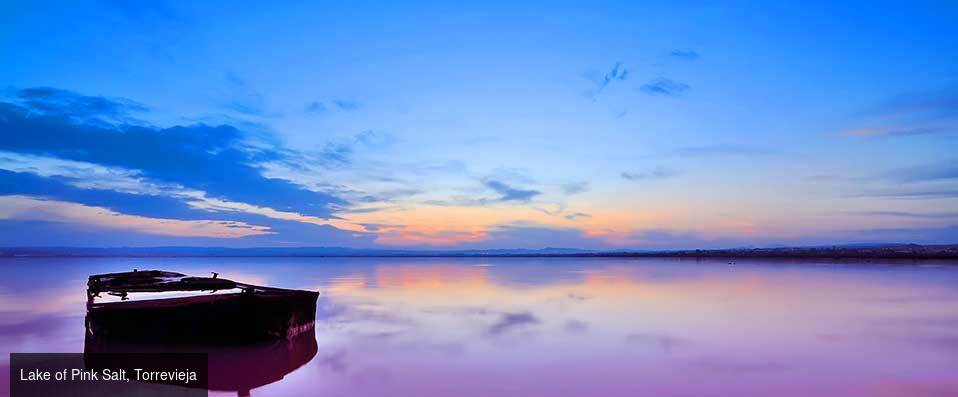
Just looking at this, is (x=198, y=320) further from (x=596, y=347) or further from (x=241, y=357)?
(x=596, y=347)

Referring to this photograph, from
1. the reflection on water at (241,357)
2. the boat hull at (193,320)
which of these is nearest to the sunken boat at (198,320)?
the boat hull at (193,320)

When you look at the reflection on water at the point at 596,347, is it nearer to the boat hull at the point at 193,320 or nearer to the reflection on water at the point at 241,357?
the reflection on water at the point at 241,357

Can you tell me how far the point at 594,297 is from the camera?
29578 mm

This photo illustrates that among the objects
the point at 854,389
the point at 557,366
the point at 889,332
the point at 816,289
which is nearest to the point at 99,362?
the point at 557,366

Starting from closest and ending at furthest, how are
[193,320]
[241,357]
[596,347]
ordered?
[241,357], [193,320], [596,347]

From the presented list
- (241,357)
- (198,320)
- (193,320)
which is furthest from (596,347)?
(193,320)

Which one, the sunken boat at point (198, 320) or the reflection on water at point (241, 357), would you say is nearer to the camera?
the reflection on water at point (241, 357)

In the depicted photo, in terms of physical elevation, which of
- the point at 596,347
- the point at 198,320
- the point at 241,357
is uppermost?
the point at 198,320

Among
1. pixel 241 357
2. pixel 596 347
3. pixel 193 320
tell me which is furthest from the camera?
pixel 596 347

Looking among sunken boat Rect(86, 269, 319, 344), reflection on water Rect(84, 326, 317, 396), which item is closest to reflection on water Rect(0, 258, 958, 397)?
reflection on water Rect(84, 326, 317, 396)

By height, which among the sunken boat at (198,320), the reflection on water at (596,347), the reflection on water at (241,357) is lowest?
the reflection on water at (596,347)

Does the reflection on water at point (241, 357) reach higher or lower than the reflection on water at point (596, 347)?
higher

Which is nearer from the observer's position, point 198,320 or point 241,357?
point 241,357

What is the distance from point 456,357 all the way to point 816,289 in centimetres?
2780
